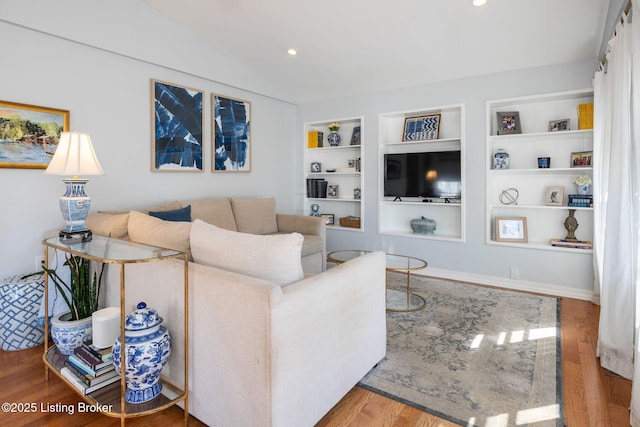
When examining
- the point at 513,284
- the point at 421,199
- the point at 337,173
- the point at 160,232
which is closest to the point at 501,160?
the point at 421,199

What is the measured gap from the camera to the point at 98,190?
3.20m

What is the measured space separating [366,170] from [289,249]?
10.9 ft

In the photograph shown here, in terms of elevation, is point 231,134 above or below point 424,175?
above

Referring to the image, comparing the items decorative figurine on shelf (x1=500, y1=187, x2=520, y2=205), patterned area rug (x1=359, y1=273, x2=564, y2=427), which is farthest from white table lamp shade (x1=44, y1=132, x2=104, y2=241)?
decorative figurine on shelf (x1=500, y1=187, x2=520, y2=205)

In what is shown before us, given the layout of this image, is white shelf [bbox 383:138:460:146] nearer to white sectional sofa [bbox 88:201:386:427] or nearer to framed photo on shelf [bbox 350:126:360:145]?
framed photo on shelf [bbox 350:126:360:145]

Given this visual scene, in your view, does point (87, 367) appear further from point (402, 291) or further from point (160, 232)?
point (402, 291)

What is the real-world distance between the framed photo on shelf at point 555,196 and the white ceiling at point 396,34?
1251mm

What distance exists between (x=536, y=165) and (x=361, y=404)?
3.30 m

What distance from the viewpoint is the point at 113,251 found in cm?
168

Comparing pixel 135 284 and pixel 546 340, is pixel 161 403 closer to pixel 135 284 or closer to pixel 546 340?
pixel 135 284

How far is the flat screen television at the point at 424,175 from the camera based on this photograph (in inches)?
163

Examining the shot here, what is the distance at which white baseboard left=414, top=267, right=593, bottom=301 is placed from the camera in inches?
137

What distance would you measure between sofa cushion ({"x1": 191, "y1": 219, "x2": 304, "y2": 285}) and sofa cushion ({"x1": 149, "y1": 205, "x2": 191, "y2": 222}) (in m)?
1.61

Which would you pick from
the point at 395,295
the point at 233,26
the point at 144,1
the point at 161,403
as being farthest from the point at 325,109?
the point at 161,403
